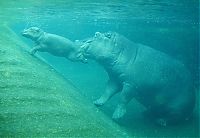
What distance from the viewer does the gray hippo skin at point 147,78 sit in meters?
10.5

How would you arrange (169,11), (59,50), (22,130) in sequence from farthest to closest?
(169,11) → (59,50) → (22,130)

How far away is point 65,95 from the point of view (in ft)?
30.8

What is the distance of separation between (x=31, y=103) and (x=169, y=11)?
12213 mm

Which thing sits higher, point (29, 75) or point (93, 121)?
point (29, 75)

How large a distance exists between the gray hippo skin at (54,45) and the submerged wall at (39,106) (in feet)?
2.81

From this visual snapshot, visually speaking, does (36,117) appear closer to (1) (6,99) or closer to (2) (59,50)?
(1) (6,99)

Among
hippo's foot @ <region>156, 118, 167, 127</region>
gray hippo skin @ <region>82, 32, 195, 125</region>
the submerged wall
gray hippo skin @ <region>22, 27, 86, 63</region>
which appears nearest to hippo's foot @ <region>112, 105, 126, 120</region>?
the submerged wall

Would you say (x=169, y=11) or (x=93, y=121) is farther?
(x=169, y=11)

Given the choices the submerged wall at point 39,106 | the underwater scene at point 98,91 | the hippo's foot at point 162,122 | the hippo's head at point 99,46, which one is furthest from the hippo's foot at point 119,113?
the hippo's head at point 99,46

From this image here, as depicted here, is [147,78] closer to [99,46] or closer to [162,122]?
[162,122]

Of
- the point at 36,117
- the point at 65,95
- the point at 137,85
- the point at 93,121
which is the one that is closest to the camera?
the point at 36,117

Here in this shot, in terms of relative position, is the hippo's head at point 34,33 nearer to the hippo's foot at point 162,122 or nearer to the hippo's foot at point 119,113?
the hippo's foot at point 119,113

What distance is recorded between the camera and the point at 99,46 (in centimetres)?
1077

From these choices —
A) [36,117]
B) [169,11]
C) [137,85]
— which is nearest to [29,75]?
[36,117]
